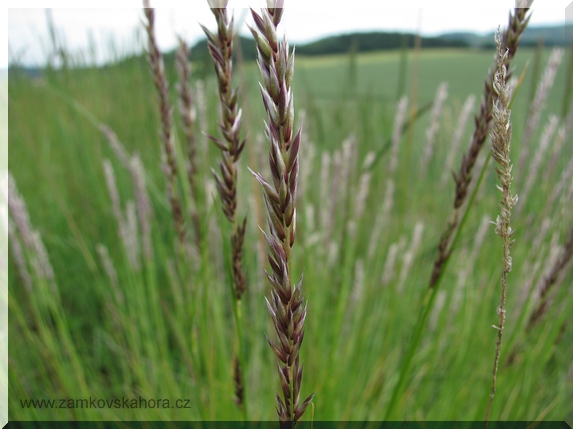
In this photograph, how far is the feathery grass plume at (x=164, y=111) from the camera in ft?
2.44

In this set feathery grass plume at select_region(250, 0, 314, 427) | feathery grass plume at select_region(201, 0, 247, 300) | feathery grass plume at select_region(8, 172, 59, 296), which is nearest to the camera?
feathery grass plume at select_region(250, 0, 314, 427)

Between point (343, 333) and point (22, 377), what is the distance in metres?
1.17

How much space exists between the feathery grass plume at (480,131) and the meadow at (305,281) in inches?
1.1

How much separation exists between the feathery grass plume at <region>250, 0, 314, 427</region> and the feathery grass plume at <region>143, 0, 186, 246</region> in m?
0.44

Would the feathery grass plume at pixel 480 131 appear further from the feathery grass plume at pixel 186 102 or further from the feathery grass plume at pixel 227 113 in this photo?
the feathery grass plume at pixel 186 102

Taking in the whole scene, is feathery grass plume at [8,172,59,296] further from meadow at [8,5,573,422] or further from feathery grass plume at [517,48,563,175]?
feathery grass plume at [517,48,563,175]

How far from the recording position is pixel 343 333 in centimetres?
173

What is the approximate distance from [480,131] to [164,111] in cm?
55

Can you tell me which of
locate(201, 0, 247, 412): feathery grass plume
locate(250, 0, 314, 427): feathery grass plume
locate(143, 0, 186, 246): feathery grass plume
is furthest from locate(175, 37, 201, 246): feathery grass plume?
locate(250, 0, 314, 427): feathery grass plume

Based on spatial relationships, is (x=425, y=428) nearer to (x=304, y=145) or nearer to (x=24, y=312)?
(x=304, y=145)

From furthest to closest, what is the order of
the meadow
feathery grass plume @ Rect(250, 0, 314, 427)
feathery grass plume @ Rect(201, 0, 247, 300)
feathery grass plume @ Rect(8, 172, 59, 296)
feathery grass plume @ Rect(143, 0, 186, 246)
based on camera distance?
the meadow, feathery grass plume @ Rect(8, 172, 59, 296), feathery grass plume @ Rect(143, 0, 186, 246), feathery grass plume @ Rect(201, 0, 247, 300), feathery grass plume @ Rect(250, 0, 314, 427)

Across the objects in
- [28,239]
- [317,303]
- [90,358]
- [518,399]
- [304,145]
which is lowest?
[90,358]

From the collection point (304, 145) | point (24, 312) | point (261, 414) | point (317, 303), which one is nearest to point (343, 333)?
point (317, 303)

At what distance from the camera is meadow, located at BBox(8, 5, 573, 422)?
1.15 meters
